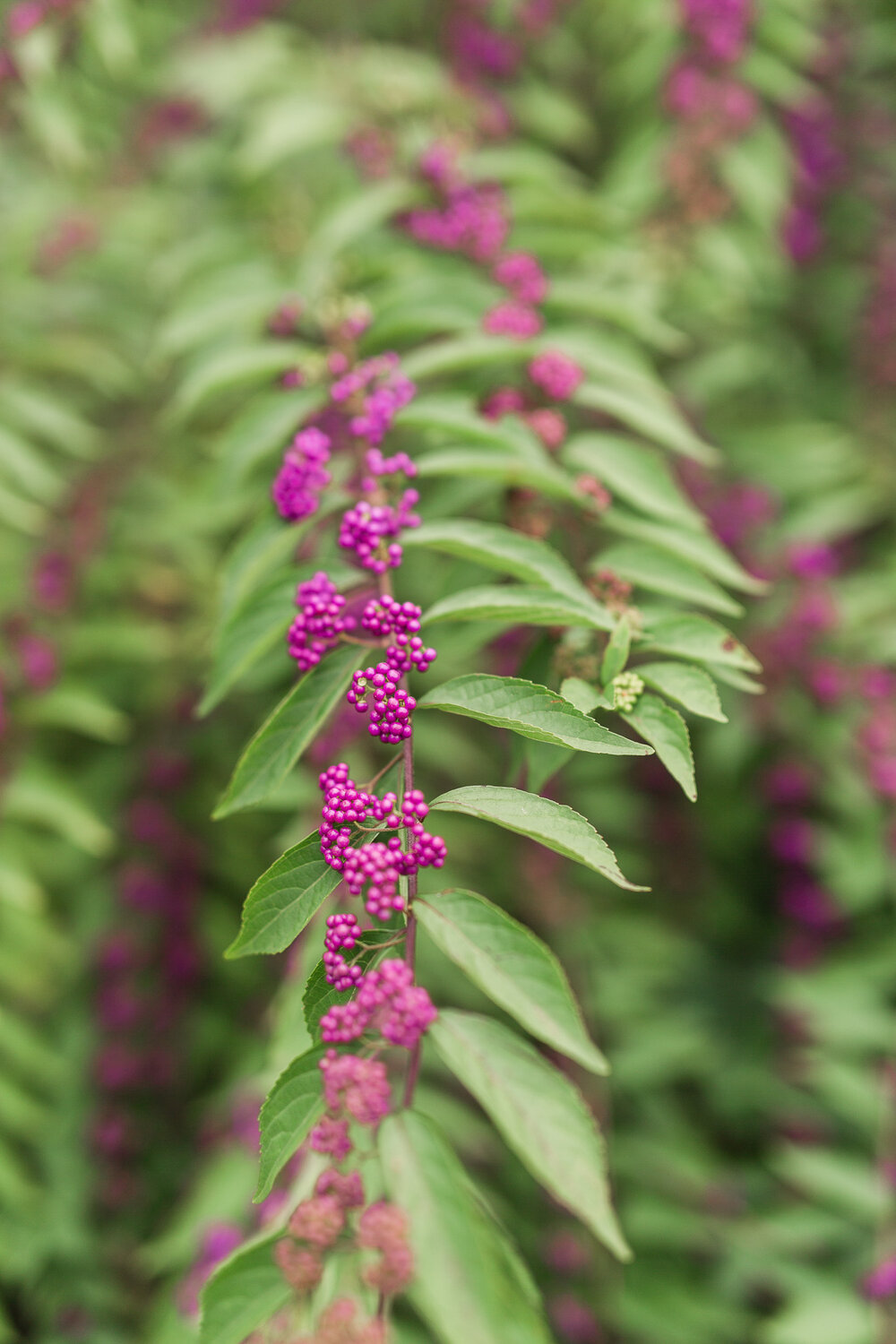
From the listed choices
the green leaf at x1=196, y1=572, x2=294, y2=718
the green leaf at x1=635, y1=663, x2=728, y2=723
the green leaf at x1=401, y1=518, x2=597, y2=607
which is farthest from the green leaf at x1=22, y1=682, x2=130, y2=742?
the green leaf at x1=635, y1=663, x2=728, y2=723

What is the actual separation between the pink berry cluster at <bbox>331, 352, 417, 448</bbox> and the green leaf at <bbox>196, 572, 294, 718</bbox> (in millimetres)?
327

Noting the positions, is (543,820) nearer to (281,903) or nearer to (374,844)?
(374,844)

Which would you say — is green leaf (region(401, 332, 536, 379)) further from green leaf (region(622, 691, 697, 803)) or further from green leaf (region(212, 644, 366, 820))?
green leaf (region(622, 691, 697, 803))

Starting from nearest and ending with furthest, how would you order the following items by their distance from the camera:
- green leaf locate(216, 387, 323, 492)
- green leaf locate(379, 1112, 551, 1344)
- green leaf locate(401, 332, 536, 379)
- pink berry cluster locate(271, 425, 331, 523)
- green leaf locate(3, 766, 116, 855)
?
green leaf locate(379, 1112, 551, 1344) → pink berry cluster locate(271, 425, 331, 523) → green leaf locate(401, 332, 536, 379) → green leaf locate(216, 387, 323, 492) → green leaf locate(3, 766, 116, 855)

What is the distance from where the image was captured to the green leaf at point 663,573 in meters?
1.44

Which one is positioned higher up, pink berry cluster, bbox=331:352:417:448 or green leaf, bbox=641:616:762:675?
pink berry cluster, bbox=331:352:417:448

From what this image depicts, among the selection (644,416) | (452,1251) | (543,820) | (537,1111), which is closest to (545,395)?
(644,416)

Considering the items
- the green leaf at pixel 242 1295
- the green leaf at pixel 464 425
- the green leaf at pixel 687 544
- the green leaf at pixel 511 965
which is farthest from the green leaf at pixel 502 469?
the green leaf at pixel 242 1295

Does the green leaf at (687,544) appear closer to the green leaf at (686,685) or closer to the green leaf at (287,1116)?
the green leaf at (686,685)

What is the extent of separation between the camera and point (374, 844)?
1.06 m

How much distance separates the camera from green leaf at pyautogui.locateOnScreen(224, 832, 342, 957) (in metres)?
1.06

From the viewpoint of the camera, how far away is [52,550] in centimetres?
296

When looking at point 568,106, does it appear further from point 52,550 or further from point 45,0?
point 52,550

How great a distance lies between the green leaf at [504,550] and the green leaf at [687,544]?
0.28 m
